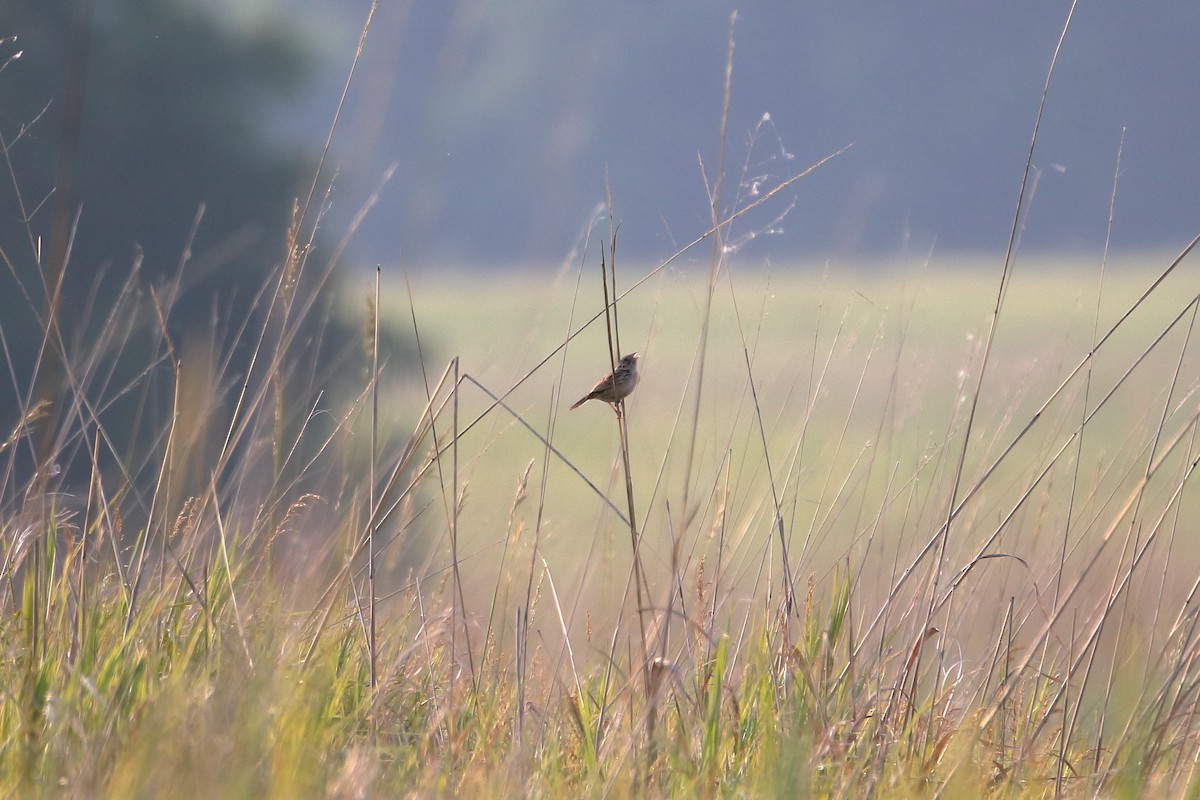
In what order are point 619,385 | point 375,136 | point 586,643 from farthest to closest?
point 619,385 < point 586,643 < point 375,136

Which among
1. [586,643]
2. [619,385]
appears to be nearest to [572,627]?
[586,643]

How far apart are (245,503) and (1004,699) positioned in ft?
4.80

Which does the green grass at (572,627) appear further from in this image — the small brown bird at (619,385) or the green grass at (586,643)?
the small brown bird at (619,385)

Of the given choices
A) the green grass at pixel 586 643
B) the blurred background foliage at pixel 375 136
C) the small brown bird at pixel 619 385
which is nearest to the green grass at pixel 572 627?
the green grass at pixel 586 643

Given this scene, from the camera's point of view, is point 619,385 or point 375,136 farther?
point 619,385

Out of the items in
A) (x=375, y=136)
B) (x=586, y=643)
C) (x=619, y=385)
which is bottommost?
(x=586, y=643)

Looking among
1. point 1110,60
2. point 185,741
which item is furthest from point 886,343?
point 1110,60

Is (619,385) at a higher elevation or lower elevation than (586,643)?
higher

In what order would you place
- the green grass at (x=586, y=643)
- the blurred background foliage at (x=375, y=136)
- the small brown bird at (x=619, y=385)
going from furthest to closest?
the small brown bird at (x=619, y=385) → the blurred background foliage at (x=375, y=136) → the green grass at (x=586, y=643)

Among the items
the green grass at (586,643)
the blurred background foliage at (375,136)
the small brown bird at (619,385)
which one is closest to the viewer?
the green grass at (586,643)

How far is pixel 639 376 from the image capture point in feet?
8.02

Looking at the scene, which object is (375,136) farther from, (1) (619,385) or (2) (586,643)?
(1) (619,385)

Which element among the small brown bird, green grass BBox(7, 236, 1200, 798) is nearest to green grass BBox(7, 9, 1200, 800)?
green grass BBox(7, 236, 1200, 798)

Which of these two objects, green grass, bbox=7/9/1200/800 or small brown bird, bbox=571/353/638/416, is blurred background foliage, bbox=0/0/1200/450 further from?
small brown bird, bbox=571/353/638/416
